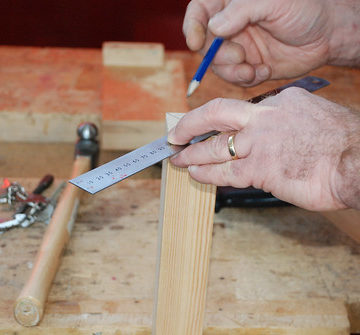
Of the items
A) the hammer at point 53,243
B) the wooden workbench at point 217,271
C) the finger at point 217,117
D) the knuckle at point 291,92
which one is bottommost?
the wooden workbench at point 217,271

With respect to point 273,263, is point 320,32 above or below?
above

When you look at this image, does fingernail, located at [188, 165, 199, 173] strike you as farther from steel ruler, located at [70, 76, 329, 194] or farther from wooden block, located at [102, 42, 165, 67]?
wooden block, located at [102, 42, 165, 67]

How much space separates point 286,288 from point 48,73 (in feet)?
4.45

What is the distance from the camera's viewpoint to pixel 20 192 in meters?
1.45

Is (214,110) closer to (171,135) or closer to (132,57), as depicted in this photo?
(171,135)

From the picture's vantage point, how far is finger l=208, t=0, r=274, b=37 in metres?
1.26

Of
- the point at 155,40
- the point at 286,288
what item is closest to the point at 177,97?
the point at 286,288

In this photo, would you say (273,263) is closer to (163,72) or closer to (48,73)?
(163,72)

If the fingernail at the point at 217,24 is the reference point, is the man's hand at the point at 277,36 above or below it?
below

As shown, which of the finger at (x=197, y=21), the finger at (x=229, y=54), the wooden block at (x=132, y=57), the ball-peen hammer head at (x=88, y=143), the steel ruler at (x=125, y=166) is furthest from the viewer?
the wooden block at (x=132, y=57)

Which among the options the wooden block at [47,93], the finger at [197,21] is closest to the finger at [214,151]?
the finger at [197,21]

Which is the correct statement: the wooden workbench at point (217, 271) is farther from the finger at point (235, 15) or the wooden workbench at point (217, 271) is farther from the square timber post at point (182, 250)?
the finger at point (235, 15)

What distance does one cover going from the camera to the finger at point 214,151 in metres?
0.87

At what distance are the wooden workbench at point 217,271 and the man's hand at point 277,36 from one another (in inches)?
16.2
